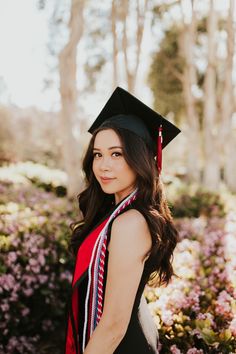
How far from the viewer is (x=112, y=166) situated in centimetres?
192

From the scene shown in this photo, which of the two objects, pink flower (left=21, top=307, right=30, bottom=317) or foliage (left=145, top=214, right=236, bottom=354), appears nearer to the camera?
foliage (left=145, top=214, right=236, bottom=354)

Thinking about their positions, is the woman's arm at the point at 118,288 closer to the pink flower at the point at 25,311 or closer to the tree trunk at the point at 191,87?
the pink flower at the point at 25,311

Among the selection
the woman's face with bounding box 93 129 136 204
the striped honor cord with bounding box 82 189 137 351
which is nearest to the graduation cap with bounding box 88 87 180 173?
the woman's face with bounding box 93 129 136 204

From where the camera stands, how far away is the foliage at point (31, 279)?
12.4ft

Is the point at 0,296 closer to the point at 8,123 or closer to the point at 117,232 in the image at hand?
the point at 117,232

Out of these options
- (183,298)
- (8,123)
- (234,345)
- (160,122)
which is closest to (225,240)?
(183,298)

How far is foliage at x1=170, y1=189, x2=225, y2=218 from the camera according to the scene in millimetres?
9539

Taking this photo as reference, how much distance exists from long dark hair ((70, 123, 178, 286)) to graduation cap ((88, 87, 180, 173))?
0.08 m

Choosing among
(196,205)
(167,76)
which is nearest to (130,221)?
(196,205)

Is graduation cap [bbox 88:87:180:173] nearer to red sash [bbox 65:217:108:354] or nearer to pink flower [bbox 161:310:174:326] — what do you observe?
red sash [bbox 65:217:108:354]

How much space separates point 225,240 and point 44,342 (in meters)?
2.17

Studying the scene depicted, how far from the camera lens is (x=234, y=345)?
2322mm

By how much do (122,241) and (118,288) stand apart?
0.57ft

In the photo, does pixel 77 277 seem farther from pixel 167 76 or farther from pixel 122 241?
pixel 167 76
